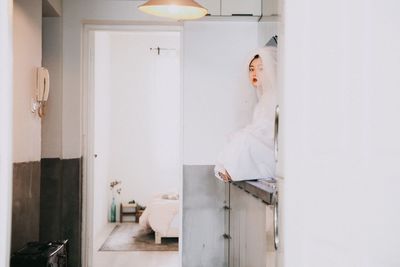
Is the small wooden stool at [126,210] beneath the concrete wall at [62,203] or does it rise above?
beneath

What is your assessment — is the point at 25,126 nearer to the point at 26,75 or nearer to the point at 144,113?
the point at 26,75

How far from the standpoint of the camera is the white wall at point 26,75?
2.81 metres

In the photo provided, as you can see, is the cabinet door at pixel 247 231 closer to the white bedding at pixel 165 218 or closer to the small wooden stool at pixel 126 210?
the white bedding at pixel 165 218

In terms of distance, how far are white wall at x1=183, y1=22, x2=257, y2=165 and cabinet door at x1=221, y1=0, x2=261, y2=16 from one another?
108mm

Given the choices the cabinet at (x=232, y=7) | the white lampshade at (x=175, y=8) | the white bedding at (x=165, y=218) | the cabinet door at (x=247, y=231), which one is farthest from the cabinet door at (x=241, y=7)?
the white bedding at (x=165, y=218)

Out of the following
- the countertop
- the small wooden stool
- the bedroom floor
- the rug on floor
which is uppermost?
the countertop

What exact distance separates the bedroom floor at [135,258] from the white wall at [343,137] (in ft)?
11.0

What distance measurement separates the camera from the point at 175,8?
2682 millimetres

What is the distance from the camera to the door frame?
394cm

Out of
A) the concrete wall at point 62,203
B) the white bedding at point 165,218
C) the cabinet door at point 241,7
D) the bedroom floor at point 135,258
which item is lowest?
the bedroom floor at point 135,258

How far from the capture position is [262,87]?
292 cm

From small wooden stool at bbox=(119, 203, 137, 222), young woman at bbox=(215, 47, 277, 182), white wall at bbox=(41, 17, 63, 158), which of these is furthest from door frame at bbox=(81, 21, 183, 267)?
small wooden stool at bbox=(119, 203, 137, 222)

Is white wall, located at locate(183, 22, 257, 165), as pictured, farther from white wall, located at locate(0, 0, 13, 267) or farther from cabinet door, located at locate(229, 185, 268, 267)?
white wall, located at locate(0, 0, 13, 267)

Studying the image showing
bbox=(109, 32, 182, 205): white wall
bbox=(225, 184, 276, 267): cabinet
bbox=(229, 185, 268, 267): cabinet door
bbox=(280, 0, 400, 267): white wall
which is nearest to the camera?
bbox=(280, 0, 400, 267): white wall
